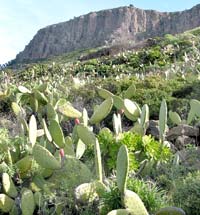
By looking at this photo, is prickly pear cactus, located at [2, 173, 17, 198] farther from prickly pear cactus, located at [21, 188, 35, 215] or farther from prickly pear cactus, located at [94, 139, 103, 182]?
prickly pear cactus, located at [94, 139, 103, 182]

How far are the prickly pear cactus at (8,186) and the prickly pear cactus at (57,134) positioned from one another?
28.9 inches

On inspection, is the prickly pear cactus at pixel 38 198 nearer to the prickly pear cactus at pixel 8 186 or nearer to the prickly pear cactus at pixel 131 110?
the prickly pear cactus at pixel 8 186

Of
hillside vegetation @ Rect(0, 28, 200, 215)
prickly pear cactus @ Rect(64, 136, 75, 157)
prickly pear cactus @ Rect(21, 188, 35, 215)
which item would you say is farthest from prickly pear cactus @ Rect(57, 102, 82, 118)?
prickly pear cactus @ Rect(21, 188, 35, 215)

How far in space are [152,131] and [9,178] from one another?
2750 millimetres

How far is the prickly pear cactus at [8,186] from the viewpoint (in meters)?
5.25

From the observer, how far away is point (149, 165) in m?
5.57

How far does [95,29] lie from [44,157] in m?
104

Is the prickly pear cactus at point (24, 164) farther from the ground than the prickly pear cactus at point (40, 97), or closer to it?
closer to it

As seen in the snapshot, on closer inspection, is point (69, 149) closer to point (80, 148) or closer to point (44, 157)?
point (80, 148)

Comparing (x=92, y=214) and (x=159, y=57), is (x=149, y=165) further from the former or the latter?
(x=159, y=57)

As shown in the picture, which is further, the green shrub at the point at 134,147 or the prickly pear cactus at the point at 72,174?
the green shrub at the point at 134,147

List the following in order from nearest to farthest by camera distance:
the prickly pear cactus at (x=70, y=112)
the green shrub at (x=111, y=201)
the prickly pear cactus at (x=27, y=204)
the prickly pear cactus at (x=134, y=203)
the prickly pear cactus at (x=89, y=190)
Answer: the prickly pear cactus at (x=134, y=203)
the green shrub at (x=111, y=201)
the prickly pear cactus at (x=89, y=190)
the prickly pear cactus at (x=27, y=204)
the prickly pear cactus at (x=70, y=112)

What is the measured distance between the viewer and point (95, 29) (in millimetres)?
107312

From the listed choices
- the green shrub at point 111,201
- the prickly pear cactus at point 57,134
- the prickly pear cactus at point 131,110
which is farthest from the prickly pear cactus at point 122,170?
the prickly pear cactus at point 131,110
